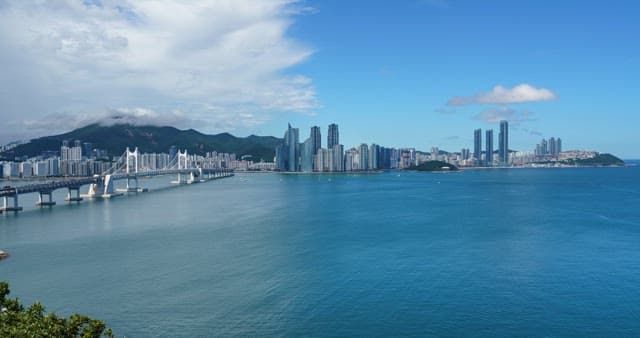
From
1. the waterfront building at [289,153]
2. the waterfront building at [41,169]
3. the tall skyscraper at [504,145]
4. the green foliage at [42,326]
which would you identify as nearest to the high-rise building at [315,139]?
the waterfront building at [289,153]

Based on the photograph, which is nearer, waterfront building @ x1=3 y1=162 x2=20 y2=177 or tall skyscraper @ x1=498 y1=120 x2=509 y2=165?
waterfront building @ x1=3 y1=162 x2=20 y2=177

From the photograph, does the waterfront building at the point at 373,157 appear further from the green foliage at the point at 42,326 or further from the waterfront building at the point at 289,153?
the green foliage at the point at 42,326

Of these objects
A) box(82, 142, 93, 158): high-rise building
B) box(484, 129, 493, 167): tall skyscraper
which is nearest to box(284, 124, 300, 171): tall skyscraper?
box(82, 142, 93, 158): high-rise building

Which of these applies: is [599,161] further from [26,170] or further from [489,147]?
[26,170]

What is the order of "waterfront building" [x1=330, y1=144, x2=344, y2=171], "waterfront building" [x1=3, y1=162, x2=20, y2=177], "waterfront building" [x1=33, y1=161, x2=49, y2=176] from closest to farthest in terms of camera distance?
1. "waterfront building" [x1=3, y1=162, x2=20, y2=177]
2. "waterfront building" [x1=33, y1=161, x2=49, y2=176]
3. "waterfront building" [x1=330, y1=144, x2=344, y2=171]

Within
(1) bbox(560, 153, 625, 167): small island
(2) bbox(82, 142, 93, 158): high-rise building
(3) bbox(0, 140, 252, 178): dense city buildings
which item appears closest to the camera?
(3) bbox(0, 140, 252, 178): dense city buildings

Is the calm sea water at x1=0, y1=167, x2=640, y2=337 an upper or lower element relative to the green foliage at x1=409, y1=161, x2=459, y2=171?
lower

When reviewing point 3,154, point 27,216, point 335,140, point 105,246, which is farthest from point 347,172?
point 105,246

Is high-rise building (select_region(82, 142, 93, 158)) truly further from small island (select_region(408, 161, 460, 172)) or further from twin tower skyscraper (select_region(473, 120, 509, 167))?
twin tower skyscraper (select_region(473, 120, 509, 167))

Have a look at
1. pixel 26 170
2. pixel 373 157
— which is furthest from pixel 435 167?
pixel 26 170
